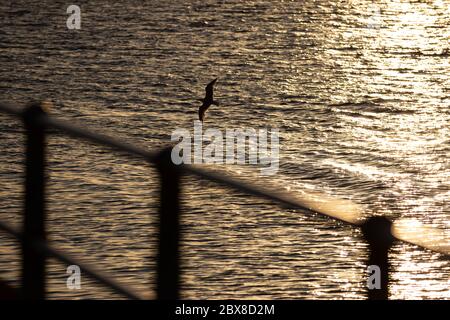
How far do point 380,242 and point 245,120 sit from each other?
17268 mm

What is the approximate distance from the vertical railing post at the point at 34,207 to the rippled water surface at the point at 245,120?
256 mm

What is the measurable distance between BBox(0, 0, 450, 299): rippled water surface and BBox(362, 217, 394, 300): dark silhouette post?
0.18ft

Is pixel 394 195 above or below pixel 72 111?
below

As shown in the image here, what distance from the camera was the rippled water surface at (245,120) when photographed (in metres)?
13.2

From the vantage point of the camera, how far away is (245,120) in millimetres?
19953

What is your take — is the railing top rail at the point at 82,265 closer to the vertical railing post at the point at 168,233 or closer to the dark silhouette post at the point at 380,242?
the vertical railing post at the point at 168,233

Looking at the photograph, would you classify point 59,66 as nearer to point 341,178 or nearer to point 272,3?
point 341,178

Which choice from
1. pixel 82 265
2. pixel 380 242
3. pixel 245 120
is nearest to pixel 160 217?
pixel 82 265

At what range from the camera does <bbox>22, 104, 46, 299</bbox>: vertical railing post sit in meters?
4.12

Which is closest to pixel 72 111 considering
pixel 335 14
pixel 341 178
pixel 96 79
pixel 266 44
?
pixel 96 79

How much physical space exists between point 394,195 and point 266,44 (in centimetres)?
1288

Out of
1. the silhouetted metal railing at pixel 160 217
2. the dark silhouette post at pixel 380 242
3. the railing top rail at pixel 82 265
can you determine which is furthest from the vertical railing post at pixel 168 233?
the dark silhouette post at pixel 380 242
